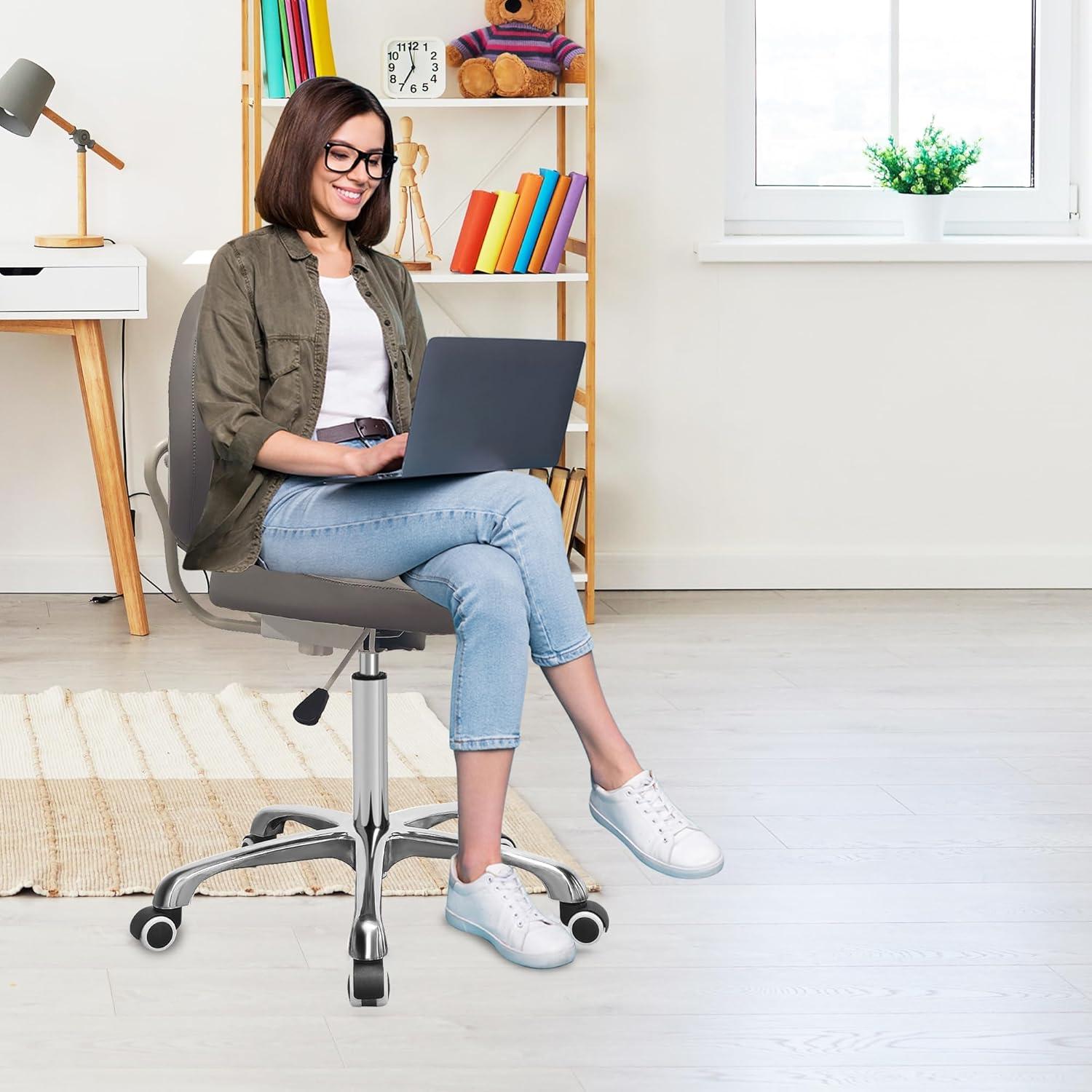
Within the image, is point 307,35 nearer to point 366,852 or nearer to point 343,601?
point 343,601

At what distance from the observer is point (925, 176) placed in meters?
3.91

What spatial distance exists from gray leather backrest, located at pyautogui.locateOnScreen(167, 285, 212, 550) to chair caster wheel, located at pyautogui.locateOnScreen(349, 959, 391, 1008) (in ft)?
1.67

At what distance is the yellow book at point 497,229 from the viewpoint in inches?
136

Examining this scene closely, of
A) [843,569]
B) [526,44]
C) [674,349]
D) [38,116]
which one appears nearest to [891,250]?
[674,349]

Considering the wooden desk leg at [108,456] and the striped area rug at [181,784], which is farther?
the wooden desk leg at [108,456]

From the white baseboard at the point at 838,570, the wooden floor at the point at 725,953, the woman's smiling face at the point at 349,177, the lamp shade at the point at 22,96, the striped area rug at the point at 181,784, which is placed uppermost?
the lamp shade at the point at 22,96

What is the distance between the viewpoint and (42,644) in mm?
3262

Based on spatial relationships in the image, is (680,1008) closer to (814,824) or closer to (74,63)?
(814,824)

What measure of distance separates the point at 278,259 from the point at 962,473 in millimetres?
2584

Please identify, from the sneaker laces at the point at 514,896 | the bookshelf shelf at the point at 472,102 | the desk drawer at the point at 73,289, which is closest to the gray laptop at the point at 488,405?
the sneaker laces at the point at 514,896

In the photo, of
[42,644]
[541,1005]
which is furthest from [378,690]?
[42,644]

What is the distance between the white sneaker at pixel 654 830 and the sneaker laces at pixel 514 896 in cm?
12

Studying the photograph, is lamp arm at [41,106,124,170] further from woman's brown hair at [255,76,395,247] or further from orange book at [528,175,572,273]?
woman's brown hair at [255,76,395,247]

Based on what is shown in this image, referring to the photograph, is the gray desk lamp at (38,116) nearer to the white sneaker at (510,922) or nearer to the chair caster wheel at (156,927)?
the chair caster wheel at (156,927)
